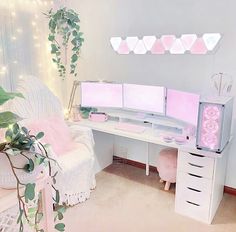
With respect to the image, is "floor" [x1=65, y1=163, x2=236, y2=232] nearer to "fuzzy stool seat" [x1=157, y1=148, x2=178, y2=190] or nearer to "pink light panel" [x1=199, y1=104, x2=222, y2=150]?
"fuzzy stool seat" [x1=157, y1=148, x2=178, y2=190]

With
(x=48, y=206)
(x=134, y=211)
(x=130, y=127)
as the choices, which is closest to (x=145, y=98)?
(x=130, y=127)

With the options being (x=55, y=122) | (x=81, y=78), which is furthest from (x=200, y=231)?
(x=81, y=78)

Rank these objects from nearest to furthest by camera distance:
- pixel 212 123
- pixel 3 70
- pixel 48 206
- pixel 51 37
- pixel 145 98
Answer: pixel 48 206 → pixel 212 123 → pixel 145 98 → pixel 3 70 → pixel 51 37

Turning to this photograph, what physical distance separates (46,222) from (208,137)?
146 centimetres

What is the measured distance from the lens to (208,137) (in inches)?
85.1

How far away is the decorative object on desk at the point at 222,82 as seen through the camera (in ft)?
8.40

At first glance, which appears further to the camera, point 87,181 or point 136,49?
point 136,49

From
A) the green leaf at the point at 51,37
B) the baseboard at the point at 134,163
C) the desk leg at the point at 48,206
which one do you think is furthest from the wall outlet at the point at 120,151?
the desk leg at the point at 48,206

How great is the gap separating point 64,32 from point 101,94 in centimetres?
91

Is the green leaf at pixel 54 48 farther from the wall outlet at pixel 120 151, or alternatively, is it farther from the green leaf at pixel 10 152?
the green leaf at pixel 10 152

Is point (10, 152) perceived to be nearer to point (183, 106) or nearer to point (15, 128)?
point (15, 128)

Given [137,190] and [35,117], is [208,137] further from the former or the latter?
[35,117]

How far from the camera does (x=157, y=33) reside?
2910 mm

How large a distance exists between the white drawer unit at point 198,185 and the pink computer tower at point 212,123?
0.11 m
